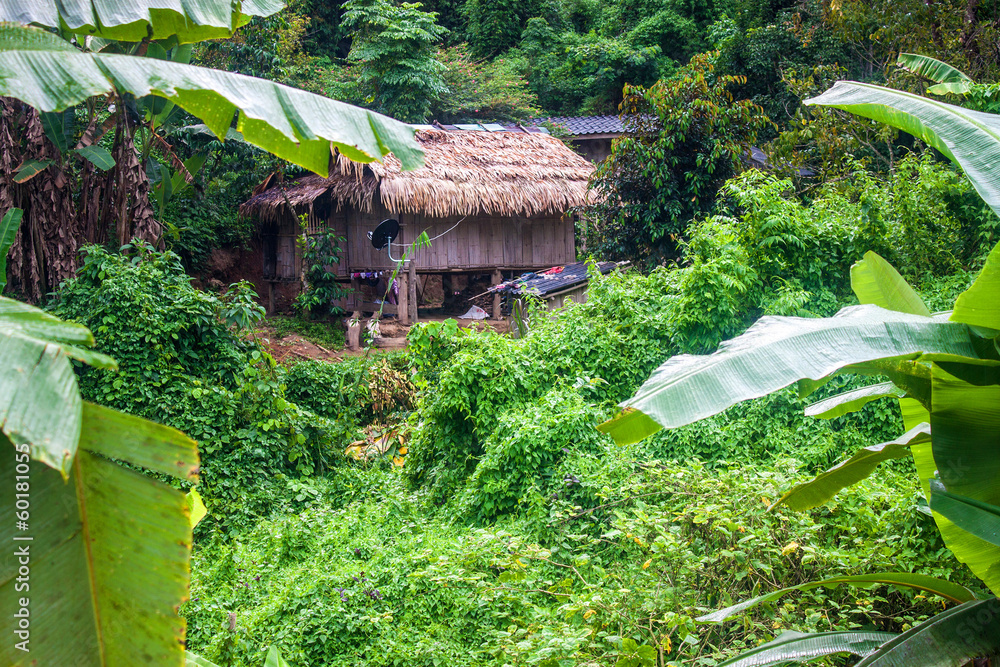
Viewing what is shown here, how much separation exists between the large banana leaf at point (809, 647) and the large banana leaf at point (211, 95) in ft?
5.86

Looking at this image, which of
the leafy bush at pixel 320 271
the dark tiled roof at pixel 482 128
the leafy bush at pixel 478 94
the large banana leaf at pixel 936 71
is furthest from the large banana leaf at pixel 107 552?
the leafy bush at pixel 478 94

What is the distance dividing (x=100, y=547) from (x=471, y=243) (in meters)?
11.9

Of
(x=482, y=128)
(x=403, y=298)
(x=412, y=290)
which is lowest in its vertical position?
(x=403, y=298)

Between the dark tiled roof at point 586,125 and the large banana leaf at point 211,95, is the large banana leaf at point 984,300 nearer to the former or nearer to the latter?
the large banana leaf at point 211,95

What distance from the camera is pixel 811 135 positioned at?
924 cm

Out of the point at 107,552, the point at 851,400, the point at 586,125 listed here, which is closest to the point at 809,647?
the point at 851,400

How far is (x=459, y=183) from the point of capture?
11617 millimetres

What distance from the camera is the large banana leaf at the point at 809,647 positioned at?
209 centimetres

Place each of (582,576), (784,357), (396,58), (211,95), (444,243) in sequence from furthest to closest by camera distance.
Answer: (396,58) < (444,243) < (582,576) < (784,357) < (211,95)

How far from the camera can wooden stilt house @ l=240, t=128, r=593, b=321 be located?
37.3 ft

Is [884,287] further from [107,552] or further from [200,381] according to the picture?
[200,381]

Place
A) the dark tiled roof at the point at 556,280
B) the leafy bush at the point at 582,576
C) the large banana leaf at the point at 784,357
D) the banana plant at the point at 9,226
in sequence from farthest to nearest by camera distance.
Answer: the dark tiled roof at the point at 556,280 < the banana plant at the point at 9,226 < the leafy bush at the point at 582,576 < the large banana leaf at the point at 784,357

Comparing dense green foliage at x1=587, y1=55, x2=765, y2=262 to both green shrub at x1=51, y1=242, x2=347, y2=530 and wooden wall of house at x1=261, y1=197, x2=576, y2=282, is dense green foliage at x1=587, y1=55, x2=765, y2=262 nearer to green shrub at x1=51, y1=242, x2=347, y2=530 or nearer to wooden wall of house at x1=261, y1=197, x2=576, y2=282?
wooden wall of house at x1=261, y1=197, x2=576, y2=282

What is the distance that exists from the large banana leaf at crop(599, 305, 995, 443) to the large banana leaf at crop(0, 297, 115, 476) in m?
1.21
